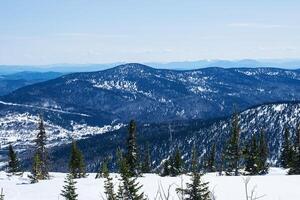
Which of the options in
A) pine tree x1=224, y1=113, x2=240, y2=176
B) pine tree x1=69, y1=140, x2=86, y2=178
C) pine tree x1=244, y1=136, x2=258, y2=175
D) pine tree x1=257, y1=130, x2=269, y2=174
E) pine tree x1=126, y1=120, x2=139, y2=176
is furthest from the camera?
pine tree x1=257, y1=130, x2=269, y2=174

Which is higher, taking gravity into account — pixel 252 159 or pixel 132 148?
pixel 132 148

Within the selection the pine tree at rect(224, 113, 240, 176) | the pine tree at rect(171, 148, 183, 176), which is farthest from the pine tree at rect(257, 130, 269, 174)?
the pine tree at rect(171, 148, 183, 176)

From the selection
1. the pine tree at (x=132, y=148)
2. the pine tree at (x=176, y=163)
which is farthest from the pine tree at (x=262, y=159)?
the pine tree at (x=132, y=148)

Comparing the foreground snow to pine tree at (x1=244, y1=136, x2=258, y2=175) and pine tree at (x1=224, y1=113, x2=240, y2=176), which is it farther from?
pine tree at (x1=244, y1=136, x2=258, y2=175)

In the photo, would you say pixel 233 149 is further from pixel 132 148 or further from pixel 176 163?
pixel 132 148

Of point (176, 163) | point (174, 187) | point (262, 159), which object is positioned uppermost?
point (174, 187)

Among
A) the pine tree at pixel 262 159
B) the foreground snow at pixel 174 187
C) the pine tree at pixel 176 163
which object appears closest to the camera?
the foreground snow at pixel 174 187

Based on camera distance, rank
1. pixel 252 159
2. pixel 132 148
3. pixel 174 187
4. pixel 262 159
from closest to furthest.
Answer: pixel 174 187 < pixel 132 148 < pixel 252 159 < pixel 262 159

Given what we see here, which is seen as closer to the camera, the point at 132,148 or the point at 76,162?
the point at 132,148

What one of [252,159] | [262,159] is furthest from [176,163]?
[262,159]

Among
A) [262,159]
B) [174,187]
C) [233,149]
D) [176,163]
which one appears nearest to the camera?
[174,187]

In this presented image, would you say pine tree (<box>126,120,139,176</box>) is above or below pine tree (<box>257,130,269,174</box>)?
above

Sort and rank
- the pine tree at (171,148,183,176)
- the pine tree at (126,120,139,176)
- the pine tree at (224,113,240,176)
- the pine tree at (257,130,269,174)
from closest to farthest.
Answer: the pine tree at (126,120,139,176) < the pine tree at (171,148,183,176) < the pine tree at (224,113,240,176) < the pine tree at (257,130,269,174)

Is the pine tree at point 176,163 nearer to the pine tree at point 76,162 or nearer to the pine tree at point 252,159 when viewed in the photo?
the pine tree at point 252,159
